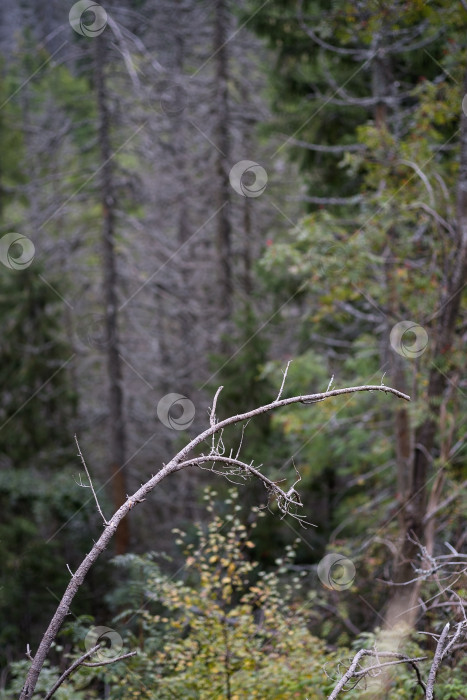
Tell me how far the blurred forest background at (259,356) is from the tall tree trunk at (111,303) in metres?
0.05

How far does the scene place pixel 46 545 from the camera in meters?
11.7

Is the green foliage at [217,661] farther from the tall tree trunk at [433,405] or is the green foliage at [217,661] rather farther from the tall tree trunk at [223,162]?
the tall tree trunk at [223,162]

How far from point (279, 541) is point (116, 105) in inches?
348

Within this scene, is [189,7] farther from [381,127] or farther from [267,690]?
[267,690]

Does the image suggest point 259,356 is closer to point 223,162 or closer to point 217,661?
point 223,162

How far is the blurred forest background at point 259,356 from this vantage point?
5.16 m

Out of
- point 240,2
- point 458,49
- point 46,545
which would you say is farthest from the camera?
point 240,2

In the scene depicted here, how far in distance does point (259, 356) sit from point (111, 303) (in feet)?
13.8

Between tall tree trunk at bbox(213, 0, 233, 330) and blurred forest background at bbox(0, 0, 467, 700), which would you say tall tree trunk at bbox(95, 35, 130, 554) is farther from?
tall tree trunk at bbox(213, 0, 233, 330)

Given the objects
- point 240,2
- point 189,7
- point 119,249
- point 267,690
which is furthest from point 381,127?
point 189,7

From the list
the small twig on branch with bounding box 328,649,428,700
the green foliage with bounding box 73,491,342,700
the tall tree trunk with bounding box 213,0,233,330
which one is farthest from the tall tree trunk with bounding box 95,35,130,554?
the small twig on branch with bounding box 328,649,428,700

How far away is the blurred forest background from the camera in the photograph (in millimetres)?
5160

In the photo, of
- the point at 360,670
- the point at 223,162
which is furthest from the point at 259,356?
the point at 360,670

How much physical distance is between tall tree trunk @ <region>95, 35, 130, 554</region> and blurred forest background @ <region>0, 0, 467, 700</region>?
0.05 m
